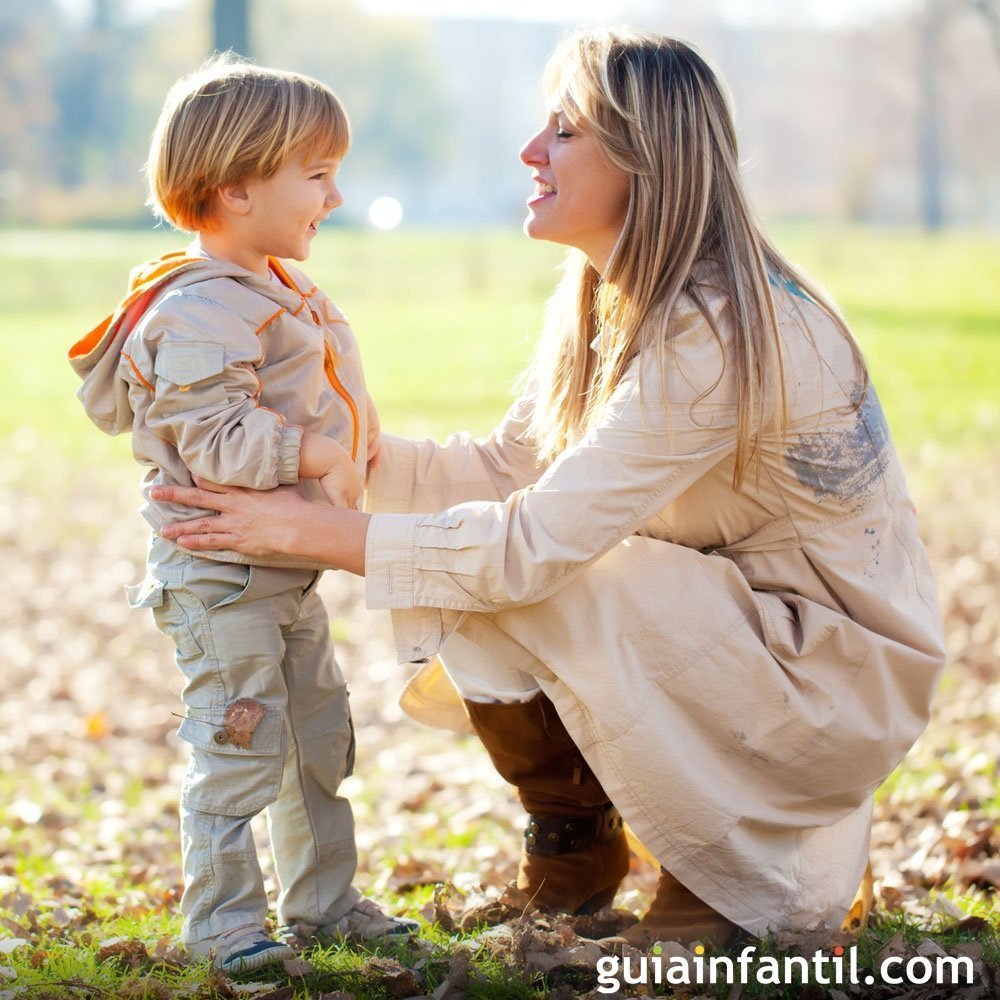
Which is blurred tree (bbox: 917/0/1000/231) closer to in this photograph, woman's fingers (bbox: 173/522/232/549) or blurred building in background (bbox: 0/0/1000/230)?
blurred building in background (bbox: 0/0/1000/230)

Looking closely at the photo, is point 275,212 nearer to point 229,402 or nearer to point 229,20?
point 229,402

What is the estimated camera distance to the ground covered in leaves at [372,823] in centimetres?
265

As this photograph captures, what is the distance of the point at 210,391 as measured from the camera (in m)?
2.61

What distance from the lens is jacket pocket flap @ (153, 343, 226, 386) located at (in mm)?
2584

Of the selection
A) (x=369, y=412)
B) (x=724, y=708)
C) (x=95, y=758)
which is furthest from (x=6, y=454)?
(x=724, y=708)

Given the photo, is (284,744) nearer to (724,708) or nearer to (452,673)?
(452,673)

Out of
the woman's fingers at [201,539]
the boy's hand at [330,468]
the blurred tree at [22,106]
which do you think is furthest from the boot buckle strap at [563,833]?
the blurred tree at [22,106]

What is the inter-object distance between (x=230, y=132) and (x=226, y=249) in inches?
9.8

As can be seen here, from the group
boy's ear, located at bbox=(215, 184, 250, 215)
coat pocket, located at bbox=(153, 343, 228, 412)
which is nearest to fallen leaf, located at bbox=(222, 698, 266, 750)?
coat pocket, located at bbox=(153, 343, 228, 412)

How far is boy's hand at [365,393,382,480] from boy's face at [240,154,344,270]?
49 cm

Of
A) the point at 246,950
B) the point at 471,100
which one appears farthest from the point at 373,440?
the point at 471,100

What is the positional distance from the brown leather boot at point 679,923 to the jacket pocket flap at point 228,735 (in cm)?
84

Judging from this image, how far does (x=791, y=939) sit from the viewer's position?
2746 mm

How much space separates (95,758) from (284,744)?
235cm
